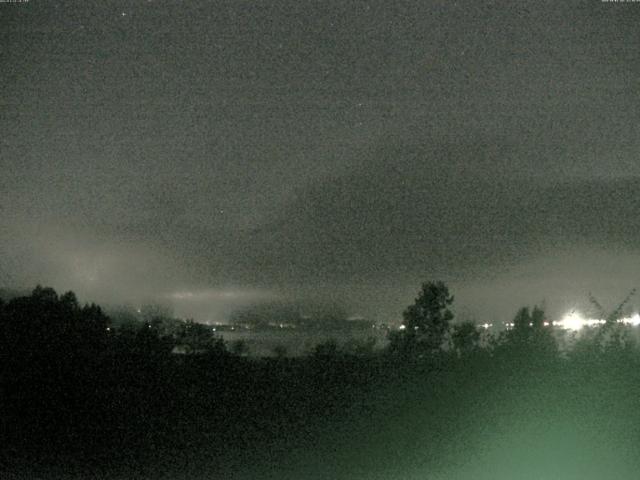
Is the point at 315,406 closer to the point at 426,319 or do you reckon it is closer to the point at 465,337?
the point at 465,337

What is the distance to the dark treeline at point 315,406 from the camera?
38.2 feet

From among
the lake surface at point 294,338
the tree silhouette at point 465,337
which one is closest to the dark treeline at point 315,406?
the tree silhouette at point 465,337

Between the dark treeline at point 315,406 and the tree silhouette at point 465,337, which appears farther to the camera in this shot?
the tree silhouette at point 465,337

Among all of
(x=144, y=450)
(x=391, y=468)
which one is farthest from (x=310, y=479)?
(x=144, y=450)

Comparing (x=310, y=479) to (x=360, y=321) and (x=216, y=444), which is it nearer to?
(x=216, y=444)

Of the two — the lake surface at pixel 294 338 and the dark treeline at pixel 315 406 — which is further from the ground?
the lake surface at pixel 294 338

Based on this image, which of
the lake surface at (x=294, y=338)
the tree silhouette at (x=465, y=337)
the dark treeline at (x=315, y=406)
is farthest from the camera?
the lake surface at (x=294, y=338)

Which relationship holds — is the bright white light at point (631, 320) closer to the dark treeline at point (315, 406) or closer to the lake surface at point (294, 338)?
the dark treeline at point (315, 406)

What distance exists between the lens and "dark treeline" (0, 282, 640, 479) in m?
11.6

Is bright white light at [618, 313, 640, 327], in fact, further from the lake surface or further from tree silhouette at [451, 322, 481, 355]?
the lake surface

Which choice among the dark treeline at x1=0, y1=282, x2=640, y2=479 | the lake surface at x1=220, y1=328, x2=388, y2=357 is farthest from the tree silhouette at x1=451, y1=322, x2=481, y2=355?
the lake surface at x1=220, y1=328, x2=388, y2=357

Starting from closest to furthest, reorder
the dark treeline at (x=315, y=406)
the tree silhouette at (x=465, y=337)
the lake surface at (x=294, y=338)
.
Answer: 1. the dark treeline at (x=315, y=406)
2. the tree silhouette at (x=465, y=337)
3. the lake surface at (x=294, y=338)

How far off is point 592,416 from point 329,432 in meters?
4.07

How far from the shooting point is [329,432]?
13508 millimetres
